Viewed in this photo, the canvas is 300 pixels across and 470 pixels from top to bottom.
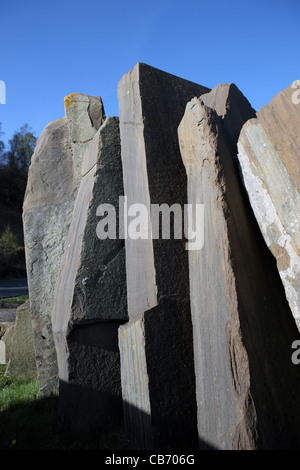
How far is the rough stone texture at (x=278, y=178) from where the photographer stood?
1987 millimetres

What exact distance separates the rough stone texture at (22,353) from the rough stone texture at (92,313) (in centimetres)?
97

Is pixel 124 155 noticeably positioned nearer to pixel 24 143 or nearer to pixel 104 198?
pixel 104 198

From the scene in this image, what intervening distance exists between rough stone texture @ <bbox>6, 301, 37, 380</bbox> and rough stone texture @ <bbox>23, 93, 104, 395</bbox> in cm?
63

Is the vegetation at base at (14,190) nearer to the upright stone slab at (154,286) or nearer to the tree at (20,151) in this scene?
the tree at (20,151)

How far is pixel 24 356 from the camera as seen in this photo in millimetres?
3742

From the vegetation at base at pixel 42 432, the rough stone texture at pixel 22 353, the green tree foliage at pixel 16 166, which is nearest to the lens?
the vegetation at base at pixel 42 432

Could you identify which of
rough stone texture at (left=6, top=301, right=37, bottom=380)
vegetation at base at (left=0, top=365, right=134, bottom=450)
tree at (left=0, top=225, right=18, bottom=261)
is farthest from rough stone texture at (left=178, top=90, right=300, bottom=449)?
tree at (left=0, top=225, right=18, bottom=261)

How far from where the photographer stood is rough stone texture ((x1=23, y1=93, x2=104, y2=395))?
319cm

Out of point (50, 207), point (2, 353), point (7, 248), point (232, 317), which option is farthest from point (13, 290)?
point (232, 317)

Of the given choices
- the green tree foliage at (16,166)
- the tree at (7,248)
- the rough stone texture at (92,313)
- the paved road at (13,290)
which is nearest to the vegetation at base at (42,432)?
the rough stone texture at (92,313)

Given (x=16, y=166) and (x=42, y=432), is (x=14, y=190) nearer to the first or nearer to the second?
(x=16, y=166)

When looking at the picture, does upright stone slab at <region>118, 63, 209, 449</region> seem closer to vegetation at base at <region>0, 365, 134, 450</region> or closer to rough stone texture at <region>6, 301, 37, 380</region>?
vegetation at base at <region>0, 365, 134, 450</region>

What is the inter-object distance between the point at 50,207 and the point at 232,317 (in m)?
2.09

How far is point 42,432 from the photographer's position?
2520 millimetres
